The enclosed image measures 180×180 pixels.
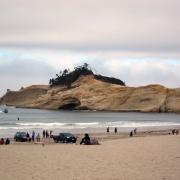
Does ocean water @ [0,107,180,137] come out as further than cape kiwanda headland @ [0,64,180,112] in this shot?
No

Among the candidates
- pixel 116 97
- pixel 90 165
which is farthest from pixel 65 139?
pixel 116 97

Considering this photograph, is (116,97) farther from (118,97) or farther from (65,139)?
(65,139)

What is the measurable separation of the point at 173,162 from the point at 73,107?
158548mm

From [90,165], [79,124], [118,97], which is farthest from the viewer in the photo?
[118,97]

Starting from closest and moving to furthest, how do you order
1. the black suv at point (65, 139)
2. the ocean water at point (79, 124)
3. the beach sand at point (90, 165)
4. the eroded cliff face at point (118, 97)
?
the beach sand at point (90, 165), the black suv at point (65, 139), the ocean water at point (79, 124), the eroded cliff face at point (118, 97)

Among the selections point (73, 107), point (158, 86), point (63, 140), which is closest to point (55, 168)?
point (63, 140)

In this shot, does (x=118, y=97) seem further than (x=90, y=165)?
Yes

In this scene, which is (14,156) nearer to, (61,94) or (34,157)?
(34,157)

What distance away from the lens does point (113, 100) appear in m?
172

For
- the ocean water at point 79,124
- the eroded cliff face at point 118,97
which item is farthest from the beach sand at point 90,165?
the eroded cliff face at point 118,97

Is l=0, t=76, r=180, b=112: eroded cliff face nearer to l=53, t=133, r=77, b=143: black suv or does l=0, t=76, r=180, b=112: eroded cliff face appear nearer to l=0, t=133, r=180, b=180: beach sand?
l=53, t=133, r=77, b=143: black suv

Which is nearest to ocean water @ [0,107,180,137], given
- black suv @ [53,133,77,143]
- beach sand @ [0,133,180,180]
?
black suv @ [53,133,77,143]

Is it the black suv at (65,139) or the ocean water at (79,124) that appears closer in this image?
the black suv at (65,139)

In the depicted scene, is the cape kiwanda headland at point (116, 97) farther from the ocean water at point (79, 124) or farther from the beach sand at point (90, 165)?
the beach sand at point (90, 165)
